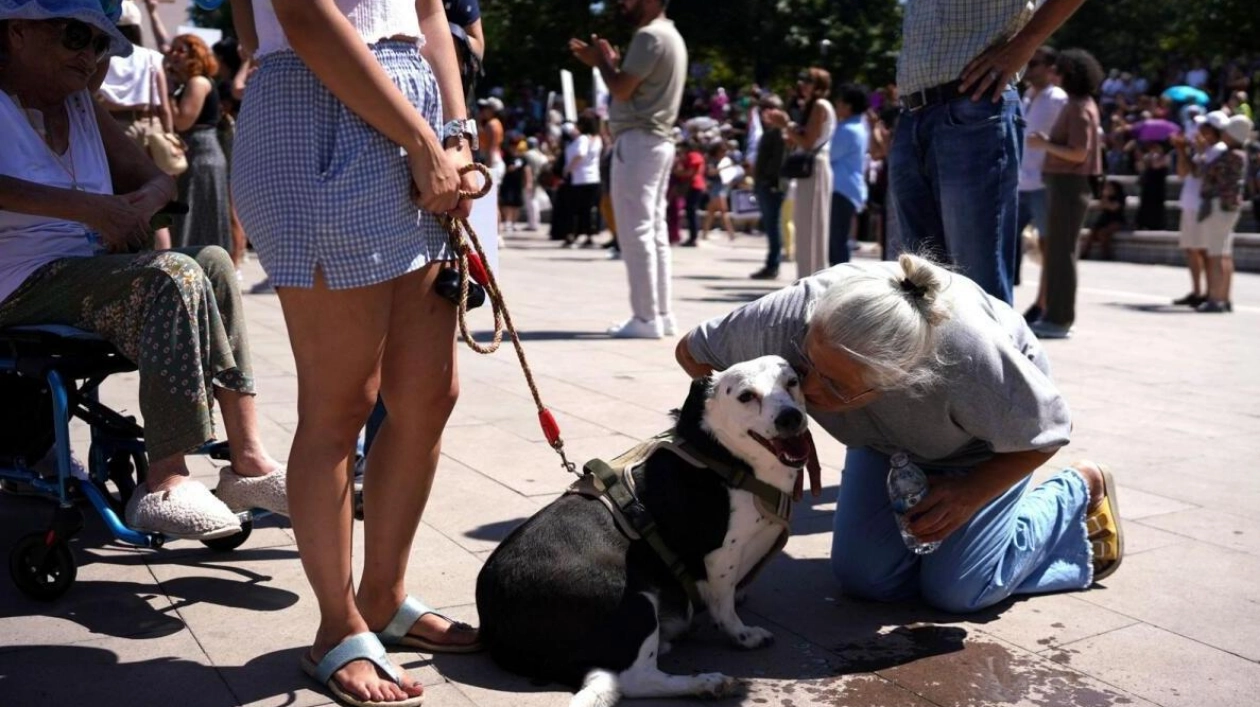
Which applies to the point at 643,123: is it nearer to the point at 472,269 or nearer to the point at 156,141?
the point at 156,141

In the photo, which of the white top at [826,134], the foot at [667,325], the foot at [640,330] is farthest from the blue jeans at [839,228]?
the foot at [640,330]

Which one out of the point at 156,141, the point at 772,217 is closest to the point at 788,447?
the point at 156,141

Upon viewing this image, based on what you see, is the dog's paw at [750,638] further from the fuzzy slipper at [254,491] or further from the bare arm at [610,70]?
the bare arm at [610,70]

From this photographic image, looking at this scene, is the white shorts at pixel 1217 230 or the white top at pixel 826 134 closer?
the white top at pixel 826 134

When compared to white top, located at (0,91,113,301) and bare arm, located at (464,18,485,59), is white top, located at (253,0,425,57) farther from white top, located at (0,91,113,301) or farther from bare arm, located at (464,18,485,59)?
bare arm, located at (464,18,485,59)

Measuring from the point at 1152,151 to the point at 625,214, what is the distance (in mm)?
13431

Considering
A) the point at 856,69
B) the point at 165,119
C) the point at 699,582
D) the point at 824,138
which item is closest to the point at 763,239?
the point at 824,138

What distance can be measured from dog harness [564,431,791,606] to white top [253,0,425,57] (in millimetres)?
1176

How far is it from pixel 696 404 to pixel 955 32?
193 centimetres

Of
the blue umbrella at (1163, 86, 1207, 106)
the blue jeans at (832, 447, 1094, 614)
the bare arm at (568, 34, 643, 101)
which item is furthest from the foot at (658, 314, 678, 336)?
the blue umbrella at (1163, 86, 1207, 106)

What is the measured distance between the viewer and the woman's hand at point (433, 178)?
2668 millimetres

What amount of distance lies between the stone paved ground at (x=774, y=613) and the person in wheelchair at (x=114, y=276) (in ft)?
1.03

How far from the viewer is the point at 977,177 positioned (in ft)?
13.9

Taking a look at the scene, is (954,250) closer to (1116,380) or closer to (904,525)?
(904,525)
